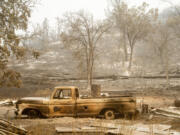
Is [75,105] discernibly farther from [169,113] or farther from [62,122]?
[169,113]

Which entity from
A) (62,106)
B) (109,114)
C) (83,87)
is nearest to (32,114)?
(62,106)

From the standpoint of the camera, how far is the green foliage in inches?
494

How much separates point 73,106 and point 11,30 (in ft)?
20.4

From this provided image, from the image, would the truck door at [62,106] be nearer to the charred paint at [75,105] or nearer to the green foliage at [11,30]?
the charred paint at [75,105]

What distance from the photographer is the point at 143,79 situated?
35.1 metres

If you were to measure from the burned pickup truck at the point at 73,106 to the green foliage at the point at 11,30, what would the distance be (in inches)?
86.5

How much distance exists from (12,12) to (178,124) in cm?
1076

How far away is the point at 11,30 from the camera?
13594 mm

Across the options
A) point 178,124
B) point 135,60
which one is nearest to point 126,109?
point 178,124

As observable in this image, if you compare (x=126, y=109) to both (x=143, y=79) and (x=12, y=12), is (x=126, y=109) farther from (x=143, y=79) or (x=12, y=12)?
(x=143, y=79)

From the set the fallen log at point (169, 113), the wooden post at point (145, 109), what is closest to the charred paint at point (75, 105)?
the fallen log at point (169, 113)

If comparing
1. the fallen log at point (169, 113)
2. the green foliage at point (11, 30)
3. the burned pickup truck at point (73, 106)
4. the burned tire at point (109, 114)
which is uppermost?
the green foliage at point (11, 30)

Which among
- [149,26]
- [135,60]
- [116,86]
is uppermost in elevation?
[149,26]

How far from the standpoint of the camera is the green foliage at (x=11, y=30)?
12.5 metres
